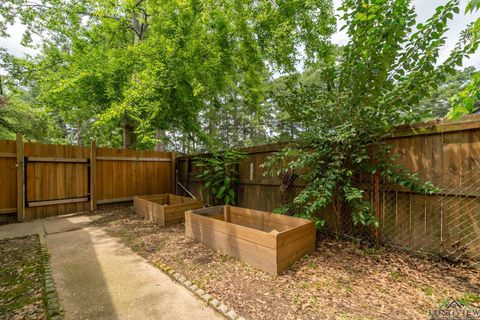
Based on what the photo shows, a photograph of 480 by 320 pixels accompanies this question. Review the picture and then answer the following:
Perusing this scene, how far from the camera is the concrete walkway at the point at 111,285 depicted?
1726 millimetres

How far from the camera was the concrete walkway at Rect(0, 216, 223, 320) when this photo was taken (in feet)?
5.66

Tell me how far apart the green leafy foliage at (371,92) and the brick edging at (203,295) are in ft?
4.69

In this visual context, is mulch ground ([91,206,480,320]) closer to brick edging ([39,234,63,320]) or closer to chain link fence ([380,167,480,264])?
chain link fence ([380,167,480,264])

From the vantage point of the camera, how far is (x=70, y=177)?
5.13m

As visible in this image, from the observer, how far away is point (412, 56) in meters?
2.35

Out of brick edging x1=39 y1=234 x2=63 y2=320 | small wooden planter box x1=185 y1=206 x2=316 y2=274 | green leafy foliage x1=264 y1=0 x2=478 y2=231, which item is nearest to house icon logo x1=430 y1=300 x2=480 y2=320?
green leafy foliage x1=264 y1=0 x2=478 y2=231

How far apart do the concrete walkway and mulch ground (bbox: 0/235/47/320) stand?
0.15m

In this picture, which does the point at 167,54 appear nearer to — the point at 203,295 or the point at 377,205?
the point at 203,295

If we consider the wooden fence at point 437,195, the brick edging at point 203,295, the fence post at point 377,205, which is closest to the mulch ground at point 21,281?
the brick edging at point 203,295

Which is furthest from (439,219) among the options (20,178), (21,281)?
(20,178)

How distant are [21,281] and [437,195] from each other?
4.63m

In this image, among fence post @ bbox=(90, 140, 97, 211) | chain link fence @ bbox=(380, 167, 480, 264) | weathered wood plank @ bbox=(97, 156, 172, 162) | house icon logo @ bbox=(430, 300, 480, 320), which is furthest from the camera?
weathered wood plank @ bbox=(97, 156, 172, 162)

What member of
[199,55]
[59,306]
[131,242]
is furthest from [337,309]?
[199,55]

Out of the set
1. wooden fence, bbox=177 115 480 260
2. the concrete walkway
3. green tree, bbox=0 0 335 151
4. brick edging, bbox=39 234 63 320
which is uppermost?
green tree, bbox=0 0 335 151
